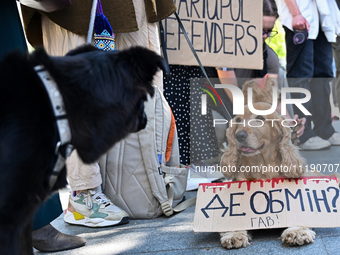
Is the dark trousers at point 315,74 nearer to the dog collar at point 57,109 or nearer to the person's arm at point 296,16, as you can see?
the person's arm at point 296,16

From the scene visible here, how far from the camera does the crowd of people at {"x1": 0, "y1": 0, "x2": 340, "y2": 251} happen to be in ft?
8.26

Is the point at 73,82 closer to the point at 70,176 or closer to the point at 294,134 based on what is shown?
the point at 70,176

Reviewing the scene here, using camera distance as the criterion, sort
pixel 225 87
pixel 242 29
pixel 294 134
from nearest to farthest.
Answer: pixel 294 134 → pixel 225 87 → pixel 242 29

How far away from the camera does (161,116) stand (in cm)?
303

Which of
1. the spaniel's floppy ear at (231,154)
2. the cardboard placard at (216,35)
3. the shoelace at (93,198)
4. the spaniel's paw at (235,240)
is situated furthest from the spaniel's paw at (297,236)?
the cardboard placard at (216,35)

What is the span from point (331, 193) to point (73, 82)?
5.64ft

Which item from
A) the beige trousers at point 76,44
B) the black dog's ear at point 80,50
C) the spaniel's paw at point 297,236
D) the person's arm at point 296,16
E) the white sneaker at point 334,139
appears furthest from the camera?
the white sneaker at point 334,139

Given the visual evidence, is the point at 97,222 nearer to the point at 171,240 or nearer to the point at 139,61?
the point at 171,240

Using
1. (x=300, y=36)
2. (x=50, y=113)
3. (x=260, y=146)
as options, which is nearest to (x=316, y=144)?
(x=300, y=36)

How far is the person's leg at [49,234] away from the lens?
8.00ft

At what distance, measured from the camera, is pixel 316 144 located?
4699mm

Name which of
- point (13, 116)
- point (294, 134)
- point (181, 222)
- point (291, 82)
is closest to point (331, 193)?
point (294, 134)

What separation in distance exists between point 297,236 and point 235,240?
32cm

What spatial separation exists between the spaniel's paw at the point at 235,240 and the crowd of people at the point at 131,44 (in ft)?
2.61
